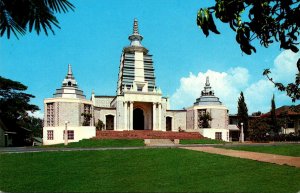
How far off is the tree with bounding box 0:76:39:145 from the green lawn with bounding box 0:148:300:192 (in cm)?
3239

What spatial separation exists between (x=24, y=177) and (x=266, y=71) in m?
9.80

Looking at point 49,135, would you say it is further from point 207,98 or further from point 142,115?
point 207,98

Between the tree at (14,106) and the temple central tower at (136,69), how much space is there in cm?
A: 1463

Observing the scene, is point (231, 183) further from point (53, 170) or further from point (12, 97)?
point (12, 97)

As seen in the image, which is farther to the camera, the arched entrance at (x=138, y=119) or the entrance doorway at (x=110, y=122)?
the arched entrance at (x=138, y=119)

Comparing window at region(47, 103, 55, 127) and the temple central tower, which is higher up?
the temple central tower

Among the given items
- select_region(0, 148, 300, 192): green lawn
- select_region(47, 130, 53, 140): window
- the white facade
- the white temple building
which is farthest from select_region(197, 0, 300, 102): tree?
select_region(47, 130, 53, 140): window

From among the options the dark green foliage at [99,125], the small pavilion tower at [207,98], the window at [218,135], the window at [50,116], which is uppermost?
the small pavilion tower at [207,98]

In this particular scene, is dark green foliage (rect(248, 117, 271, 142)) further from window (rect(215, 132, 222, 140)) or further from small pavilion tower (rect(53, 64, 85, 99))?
small pavilion tower (rect(53, 64, 85, 99))

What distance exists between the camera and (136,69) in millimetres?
59844

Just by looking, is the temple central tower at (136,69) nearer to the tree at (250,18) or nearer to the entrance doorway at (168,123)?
the entrance doorway at (168,123)

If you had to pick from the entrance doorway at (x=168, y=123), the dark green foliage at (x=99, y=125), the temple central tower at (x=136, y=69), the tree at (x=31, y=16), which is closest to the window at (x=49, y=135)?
the dark green foliage at (x=99, y=125)

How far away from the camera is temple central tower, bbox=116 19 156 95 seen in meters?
58.3

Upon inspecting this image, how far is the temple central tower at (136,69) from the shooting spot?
191 ft
